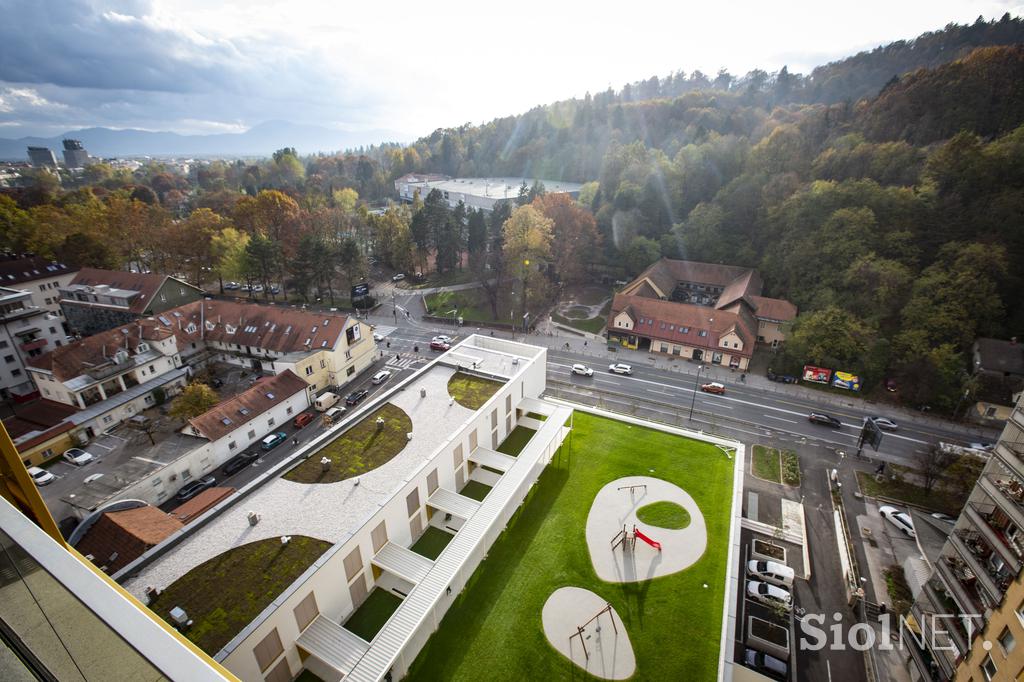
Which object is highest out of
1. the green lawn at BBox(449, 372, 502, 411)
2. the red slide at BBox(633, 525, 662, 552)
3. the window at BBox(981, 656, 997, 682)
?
the green lawn at BBox(449, 372, 502, 411)

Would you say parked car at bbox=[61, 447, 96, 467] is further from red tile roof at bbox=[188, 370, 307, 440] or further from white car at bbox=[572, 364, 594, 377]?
white car at bbox=[572, 364, 594, 377]

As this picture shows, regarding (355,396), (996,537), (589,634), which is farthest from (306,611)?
(996,537)

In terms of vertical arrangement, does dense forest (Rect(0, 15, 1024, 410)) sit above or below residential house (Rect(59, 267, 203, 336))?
above

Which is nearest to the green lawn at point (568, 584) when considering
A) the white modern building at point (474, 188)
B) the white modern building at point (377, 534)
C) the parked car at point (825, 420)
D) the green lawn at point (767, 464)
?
the white modern building at point (377, 534)

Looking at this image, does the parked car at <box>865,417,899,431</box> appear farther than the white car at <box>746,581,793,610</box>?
Yes

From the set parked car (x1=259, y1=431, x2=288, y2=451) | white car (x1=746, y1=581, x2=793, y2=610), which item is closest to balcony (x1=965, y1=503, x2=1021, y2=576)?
white car (x1=746, y1=581, x2=793, y2=610)

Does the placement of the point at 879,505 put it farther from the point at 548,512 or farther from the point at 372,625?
the point at 372,625

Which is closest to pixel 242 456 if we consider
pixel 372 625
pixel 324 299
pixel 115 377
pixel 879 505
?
pixel 115 377

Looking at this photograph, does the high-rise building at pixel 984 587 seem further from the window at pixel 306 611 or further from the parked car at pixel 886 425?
the window at pixel 306 611
